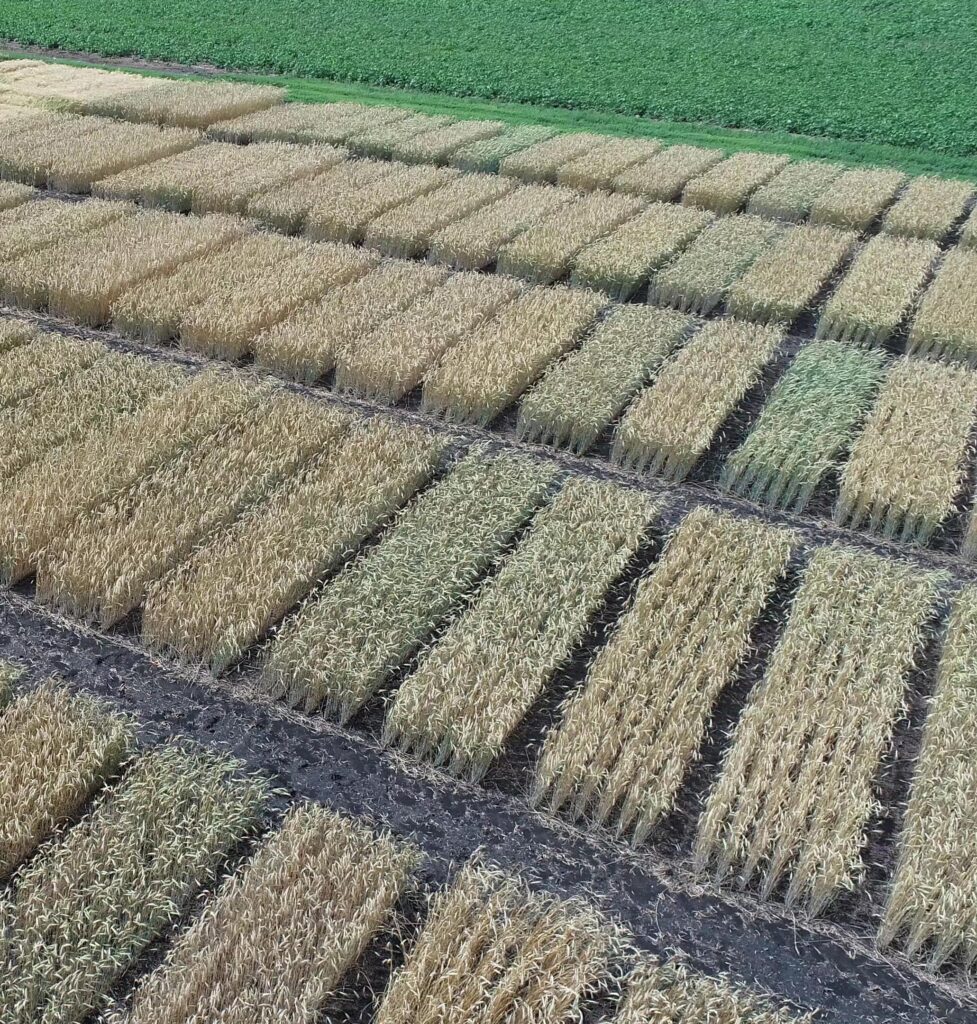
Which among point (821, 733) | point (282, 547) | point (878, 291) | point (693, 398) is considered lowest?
point (821, 733)

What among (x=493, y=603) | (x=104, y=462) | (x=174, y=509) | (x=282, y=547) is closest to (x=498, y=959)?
(x=493, y=603)

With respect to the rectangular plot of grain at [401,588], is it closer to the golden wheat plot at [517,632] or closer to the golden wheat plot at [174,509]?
the golden wheat plot at [517,632]

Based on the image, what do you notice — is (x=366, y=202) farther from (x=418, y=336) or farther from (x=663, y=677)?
(x=663, y=677)

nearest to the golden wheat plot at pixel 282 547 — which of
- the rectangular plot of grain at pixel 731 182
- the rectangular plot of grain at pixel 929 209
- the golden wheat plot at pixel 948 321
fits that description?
the golden wheat plot at pixel 948 321

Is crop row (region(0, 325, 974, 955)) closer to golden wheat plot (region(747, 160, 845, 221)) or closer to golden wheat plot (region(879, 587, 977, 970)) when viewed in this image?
golden wheat plot (region(879, 587, 977, 970))

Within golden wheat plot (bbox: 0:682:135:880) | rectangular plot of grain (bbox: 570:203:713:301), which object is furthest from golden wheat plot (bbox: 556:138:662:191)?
golden wheat plot (bbox: 0:682:135:880)

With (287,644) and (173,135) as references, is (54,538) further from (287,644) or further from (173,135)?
(173,135)

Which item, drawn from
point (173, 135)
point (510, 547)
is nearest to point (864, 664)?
point (510, 547)
